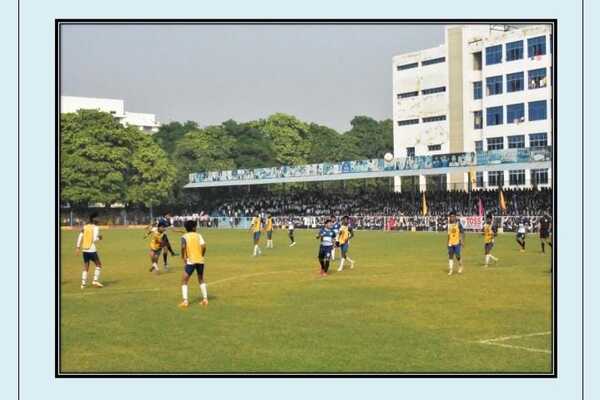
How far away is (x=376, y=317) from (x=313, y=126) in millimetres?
82755

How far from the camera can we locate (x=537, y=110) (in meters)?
69.8

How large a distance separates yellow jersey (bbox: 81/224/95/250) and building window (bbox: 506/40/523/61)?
2104 inches

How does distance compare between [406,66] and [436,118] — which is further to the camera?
[406,66]

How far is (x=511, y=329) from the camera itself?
53.5 feet

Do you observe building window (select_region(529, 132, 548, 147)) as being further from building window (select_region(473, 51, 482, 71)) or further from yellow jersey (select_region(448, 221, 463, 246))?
yellow jersey (select_region(448, 221, 463, 246))

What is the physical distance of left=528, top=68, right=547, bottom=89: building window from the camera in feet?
222

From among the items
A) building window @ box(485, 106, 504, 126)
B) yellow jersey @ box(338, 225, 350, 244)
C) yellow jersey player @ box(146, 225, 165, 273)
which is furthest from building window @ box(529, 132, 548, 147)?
yellow jersey player @ box(146, 225, 165, 273)

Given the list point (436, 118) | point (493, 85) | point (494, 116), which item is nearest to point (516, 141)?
point (494, 116)

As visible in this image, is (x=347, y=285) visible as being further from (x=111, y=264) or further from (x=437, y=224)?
(x=437, y=224)

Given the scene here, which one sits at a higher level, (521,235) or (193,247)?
(193,247)

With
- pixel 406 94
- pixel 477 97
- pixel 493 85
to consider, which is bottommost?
pixel 477 97

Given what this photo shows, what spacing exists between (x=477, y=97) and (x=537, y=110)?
8000mm

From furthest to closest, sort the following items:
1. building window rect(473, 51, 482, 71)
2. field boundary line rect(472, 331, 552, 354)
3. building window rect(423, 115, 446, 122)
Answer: building window rect(423, 115, 446, 122) → building window rect(473, 51, 482, 71) → field boundary line rect(472, 331, 552, 354)

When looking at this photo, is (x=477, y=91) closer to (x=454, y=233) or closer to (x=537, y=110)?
(x=537, y=110)
